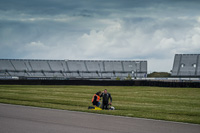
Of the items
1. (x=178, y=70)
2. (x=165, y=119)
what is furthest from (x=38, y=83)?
(x=178, y=70)

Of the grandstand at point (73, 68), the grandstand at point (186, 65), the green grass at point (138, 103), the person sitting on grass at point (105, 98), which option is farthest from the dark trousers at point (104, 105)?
the grandstand at point (73, 68)

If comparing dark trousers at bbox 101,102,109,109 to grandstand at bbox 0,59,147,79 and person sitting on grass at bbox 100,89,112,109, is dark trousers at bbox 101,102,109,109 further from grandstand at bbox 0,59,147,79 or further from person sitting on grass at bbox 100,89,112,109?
grandstand at bbox 0,59,147,79

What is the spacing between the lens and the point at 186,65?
251 ft

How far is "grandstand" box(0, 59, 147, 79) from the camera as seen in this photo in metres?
88.5

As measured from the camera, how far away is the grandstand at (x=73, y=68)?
8850cm

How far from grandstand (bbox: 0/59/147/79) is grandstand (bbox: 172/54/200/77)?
13358mm

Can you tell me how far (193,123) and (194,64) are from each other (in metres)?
67.0

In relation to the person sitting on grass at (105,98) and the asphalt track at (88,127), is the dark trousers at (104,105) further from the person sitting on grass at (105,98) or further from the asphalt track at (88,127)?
the asphalt track at (88,127)

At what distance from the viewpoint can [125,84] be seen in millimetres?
44625

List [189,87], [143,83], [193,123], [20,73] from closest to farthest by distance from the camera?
[193,123], [189,87], [143,83], [20,73]

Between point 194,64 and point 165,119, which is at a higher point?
point 194,64

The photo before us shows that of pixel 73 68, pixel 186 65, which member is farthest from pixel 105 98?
pixel 73 68

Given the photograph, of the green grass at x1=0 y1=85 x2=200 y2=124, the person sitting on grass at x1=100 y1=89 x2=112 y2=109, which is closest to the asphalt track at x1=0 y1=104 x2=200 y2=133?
the green grass at x1=0 y1=85 x2=200 y2=124

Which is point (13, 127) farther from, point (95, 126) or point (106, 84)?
point (106, 84)
